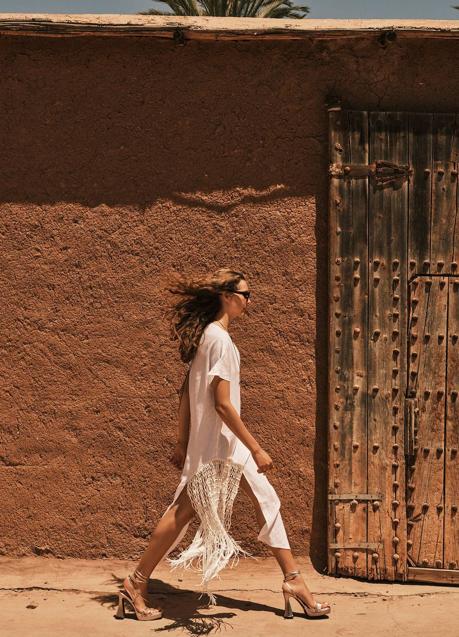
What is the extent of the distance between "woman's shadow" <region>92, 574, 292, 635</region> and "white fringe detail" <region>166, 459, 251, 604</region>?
0.50 ft

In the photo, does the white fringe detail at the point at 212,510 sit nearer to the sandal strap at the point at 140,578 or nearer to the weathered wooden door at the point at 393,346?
the sandal strap at the point at 140,578

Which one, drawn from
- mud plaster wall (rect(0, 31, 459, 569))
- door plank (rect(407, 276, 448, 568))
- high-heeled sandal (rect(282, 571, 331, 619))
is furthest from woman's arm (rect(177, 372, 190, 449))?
door plank (rect(407, 276, 448, 568))

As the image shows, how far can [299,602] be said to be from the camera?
15.1ft

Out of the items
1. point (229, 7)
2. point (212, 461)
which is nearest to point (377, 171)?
point (212, 461)

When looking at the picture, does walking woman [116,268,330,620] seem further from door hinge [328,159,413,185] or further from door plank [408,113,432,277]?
door plank [408,113,432,277]

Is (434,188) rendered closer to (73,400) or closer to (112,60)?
(112,60)

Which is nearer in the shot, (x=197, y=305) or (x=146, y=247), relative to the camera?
(x=197, y=305)

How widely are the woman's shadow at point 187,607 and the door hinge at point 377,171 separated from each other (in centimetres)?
227

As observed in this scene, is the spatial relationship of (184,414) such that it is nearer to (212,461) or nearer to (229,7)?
(212,461)

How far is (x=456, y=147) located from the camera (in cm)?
516

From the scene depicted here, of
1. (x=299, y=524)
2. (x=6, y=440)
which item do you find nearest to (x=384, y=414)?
(x=299, y=524)

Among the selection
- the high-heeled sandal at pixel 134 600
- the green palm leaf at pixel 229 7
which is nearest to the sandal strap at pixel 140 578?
the high-heeled sandal at pixel 134 600

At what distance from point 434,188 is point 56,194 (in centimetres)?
203

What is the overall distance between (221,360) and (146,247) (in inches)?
44.2
